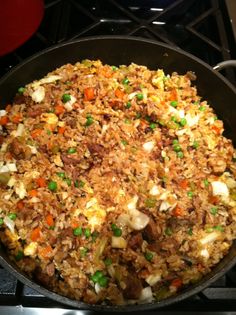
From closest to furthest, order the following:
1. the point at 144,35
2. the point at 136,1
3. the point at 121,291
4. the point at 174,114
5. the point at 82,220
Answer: the point at 121,291 → the point at 82,220 → the point at 174,114 → the point at 144,35 → the point at 136,1

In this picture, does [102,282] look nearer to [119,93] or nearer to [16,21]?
[119,93]

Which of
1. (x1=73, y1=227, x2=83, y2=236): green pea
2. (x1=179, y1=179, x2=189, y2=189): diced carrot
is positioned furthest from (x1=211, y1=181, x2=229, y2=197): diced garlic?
(x1=73, y1=227, x2=83, y2=236): green pea

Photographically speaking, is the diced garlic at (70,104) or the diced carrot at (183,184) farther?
the diced garlic at (70,104)

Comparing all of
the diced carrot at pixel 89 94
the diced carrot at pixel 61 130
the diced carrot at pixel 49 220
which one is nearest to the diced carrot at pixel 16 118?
the diced carrot at pixel 61 130

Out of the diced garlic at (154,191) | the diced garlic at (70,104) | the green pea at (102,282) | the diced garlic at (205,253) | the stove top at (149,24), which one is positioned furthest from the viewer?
the stove top at (149,24)

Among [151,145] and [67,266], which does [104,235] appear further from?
[151,145]

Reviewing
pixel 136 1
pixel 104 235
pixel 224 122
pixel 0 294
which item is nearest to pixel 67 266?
pixel 104 235

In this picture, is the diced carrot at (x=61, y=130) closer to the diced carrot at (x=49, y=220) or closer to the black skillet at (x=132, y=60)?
the black skillet at (x=132, y=60)

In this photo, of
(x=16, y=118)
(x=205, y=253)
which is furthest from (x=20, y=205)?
(x=205, y=253)
